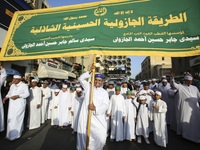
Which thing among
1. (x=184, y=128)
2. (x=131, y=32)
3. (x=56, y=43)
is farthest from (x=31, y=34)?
(x=184, y=128)

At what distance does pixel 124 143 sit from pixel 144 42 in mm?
3084

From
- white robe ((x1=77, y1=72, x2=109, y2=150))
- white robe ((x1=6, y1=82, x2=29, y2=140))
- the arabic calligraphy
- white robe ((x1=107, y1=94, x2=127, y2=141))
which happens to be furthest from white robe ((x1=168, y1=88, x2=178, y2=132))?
white robe ((x1=6, y1=82, x2=29, y2=140))

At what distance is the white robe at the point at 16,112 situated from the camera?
340 cm

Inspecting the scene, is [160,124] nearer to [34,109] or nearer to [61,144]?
[61,144]

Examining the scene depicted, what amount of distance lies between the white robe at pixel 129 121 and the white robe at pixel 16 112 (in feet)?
11.7

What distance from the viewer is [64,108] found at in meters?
4.73

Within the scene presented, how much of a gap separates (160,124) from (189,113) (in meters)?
1.13

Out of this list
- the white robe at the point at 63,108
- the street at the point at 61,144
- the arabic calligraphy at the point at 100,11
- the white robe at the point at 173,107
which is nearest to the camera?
the arabic calligraphy at the point at 100,11

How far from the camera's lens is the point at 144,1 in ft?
7.70

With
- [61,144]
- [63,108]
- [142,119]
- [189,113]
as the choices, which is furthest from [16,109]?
[189,113]

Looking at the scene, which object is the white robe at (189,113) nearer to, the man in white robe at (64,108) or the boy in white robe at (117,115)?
the boy in white robe at (117,115)

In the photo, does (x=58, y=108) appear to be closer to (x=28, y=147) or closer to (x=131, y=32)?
(x=28, y=147)

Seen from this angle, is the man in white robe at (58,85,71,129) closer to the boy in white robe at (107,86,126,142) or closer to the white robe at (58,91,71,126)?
the white robe at (58,91,71,126)

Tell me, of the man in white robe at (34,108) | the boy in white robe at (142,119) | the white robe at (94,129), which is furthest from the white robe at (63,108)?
the boy in white robe at (142,119)
